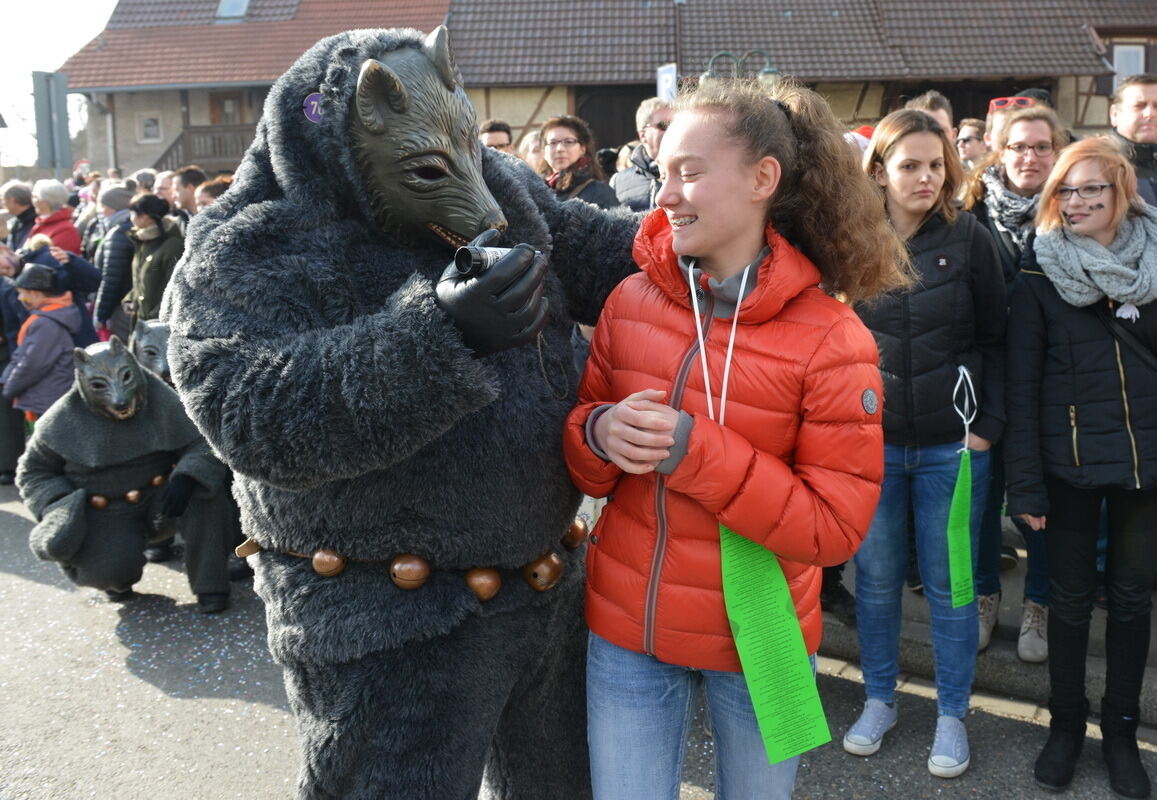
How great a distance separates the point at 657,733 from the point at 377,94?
48.9 inches

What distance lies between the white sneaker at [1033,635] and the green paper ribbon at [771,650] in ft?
7.07

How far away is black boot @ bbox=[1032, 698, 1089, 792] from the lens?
2955mm

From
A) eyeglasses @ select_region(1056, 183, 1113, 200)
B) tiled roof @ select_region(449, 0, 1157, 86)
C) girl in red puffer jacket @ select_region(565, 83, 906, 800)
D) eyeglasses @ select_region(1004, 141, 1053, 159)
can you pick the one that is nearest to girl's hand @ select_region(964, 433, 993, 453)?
eyeglasses @ select_region(1056, 183, 1113, 200)

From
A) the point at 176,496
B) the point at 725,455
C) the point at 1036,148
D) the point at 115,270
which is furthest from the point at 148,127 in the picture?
the point at 725,455

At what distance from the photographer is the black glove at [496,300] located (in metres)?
1.56

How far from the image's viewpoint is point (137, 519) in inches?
184

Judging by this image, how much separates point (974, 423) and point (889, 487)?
0.32 meters

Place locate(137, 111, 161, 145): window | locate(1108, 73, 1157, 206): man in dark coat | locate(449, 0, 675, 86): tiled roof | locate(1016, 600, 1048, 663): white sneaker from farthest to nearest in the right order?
1. locate(137, 111, 161, 145): window
2. locate(449, 0, 675, 86): tiled roof
3. locate(1108, 73, 1157, 206): man in dark coat
4. locate(1016, 600, 1048, 663): white sneaker

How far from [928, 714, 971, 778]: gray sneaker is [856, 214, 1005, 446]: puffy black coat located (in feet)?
2.85

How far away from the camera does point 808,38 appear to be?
16297mm

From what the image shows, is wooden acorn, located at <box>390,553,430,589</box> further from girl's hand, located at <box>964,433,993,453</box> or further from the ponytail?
girl's hand, located at <box>964,433,993,453</box>

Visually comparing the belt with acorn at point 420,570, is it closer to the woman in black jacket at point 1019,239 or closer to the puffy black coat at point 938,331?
the puffy black coat at point 938,331

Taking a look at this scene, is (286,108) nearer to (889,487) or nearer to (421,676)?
(421,676)

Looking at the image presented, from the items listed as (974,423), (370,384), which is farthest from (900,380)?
(370,384)
